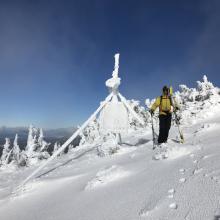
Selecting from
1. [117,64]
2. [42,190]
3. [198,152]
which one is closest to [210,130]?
[198,152]

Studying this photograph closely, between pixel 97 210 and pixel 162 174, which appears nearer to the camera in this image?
pixel 97 210

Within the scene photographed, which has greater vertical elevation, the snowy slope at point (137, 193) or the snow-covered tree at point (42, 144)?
the snow-covered tree at point (42, 144)

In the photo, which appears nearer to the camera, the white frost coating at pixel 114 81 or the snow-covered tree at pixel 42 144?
the white frost coating at pixel 114 81

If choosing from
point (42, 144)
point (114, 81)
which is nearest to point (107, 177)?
point (114, 81)

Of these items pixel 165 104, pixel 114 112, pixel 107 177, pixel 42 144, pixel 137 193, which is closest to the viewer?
pixel 137 193

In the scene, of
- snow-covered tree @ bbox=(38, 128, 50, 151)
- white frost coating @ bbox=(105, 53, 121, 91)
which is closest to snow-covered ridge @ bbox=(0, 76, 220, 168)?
snow-covered tree @ bbox=(38, 128, 50, 151)

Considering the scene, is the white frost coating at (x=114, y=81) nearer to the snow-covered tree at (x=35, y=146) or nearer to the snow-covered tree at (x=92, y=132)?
the snow-covered tree at (x=92, y=132)

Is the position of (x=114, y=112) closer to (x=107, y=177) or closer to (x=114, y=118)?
(x=114, y=118)

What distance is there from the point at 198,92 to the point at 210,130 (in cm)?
1508

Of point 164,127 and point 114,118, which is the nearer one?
point 164,127

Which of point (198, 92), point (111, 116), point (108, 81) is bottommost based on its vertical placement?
point (111, 116)

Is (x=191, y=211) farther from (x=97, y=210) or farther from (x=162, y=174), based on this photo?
(x=162, y=174)

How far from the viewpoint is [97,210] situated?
538cm

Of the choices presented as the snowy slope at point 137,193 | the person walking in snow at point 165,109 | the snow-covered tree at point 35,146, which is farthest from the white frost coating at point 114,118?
the snow-covered tree at point 35,146
